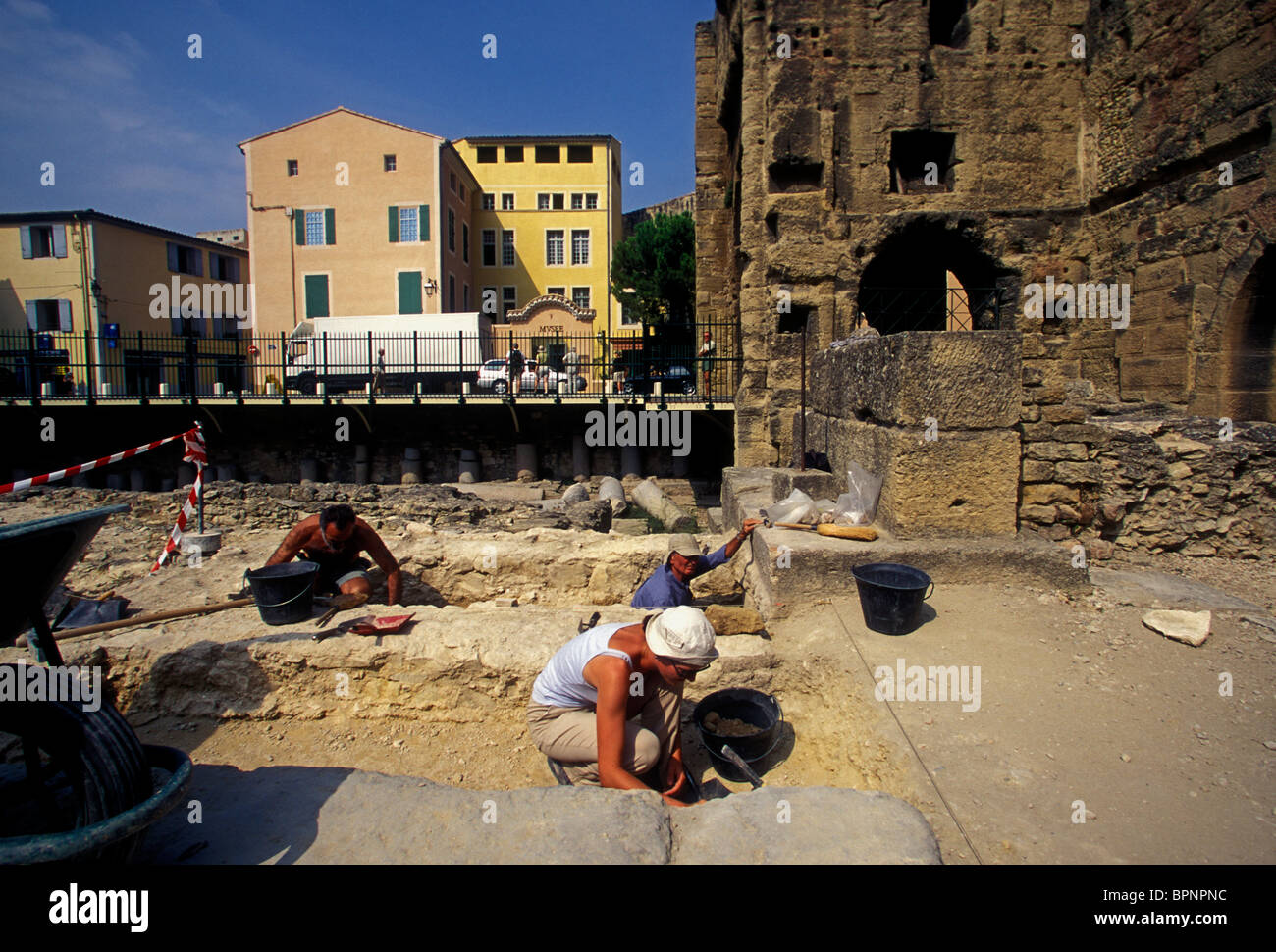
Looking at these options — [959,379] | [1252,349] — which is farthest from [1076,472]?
[1252,349]

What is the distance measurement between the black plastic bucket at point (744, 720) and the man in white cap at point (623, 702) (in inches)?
11.8

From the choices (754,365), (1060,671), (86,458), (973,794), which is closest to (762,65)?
(754,365)

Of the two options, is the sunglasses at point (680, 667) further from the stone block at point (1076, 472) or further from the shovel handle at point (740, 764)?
the stone block at point (1076, 472)

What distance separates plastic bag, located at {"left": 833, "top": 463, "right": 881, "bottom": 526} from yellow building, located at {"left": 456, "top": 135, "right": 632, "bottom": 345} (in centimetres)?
3085

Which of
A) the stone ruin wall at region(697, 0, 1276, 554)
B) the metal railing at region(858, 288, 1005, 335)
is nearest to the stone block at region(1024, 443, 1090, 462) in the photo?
the stone ruin wall at region(697, 0, 1276, 554)

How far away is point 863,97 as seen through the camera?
425 inches

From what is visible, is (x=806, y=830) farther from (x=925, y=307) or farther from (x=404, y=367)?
(x=404, y=367)

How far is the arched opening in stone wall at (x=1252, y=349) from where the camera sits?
8180 mm

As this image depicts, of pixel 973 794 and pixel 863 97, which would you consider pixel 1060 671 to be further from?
pixel 863 97

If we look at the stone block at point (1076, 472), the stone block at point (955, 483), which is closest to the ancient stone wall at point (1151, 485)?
the stone block at point (1076, 472)

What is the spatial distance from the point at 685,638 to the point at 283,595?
3.17 meters

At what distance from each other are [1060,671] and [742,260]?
9.85 meters

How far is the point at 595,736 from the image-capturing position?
3.39m

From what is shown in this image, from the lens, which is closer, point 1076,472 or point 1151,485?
point 1076,472
